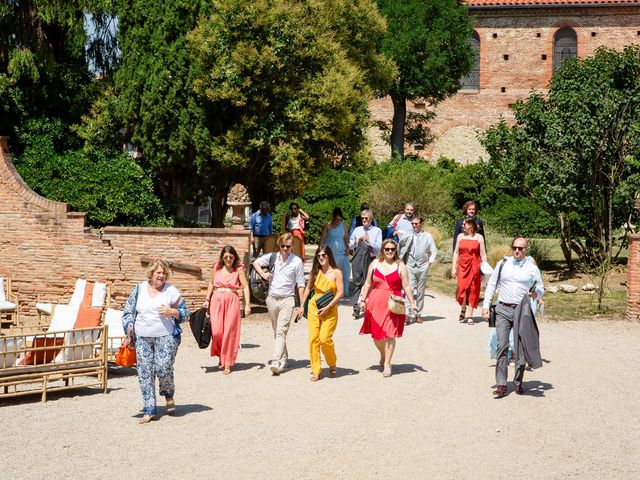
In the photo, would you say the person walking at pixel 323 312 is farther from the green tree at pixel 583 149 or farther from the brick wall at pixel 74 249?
the green tree at pixel 583 149

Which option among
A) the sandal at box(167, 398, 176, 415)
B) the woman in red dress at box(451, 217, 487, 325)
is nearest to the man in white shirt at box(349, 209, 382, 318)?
the woman in red dress at box(451, 217, 487, 325)

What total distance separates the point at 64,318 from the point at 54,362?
6.80ft

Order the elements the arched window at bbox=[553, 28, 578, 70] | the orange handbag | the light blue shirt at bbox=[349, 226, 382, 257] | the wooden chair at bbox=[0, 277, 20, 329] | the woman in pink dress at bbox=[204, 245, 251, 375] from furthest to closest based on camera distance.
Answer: the arched window at bbox=[553, 28, 578, 70]
the light blue shirt at bbox=[349, 226, 382, 257]
the wooden chair at bbox=[0, 277, 20, 329]
the woman in pink dress at bbox=[204, 245, 251, 375]
the orange handbag

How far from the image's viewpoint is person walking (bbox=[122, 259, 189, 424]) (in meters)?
10.8

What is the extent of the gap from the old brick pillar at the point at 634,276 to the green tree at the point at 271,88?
6291 millimetres

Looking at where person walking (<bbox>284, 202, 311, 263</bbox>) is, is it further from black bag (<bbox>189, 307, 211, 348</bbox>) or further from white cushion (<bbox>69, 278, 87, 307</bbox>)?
black bag (<bbox>189, 307, 211, 348</bbox>)

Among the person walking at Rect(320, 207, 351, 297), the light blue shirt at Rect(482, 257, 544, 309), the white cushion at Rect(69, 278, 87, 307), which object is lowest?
the white cushion at Rect(69, 278, 87, 307)

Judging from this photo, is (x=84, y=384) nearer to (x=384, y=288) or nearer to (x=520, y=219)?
(x=384, y=288)

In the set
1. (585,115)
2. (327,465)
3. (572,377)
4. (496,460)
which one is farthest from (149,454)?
(585,115)

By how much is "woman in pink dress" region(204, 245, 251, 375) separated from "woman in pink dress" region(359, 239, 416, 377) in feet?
5.22

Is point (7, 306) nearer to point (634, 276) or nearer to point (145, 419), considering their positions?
point (145, 419)

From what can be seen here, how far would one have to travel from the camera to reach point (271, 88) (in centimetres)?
2081

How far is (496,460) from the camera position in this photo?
9.29 m

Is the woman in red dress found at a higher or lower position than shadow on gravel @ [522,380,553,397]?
higher
